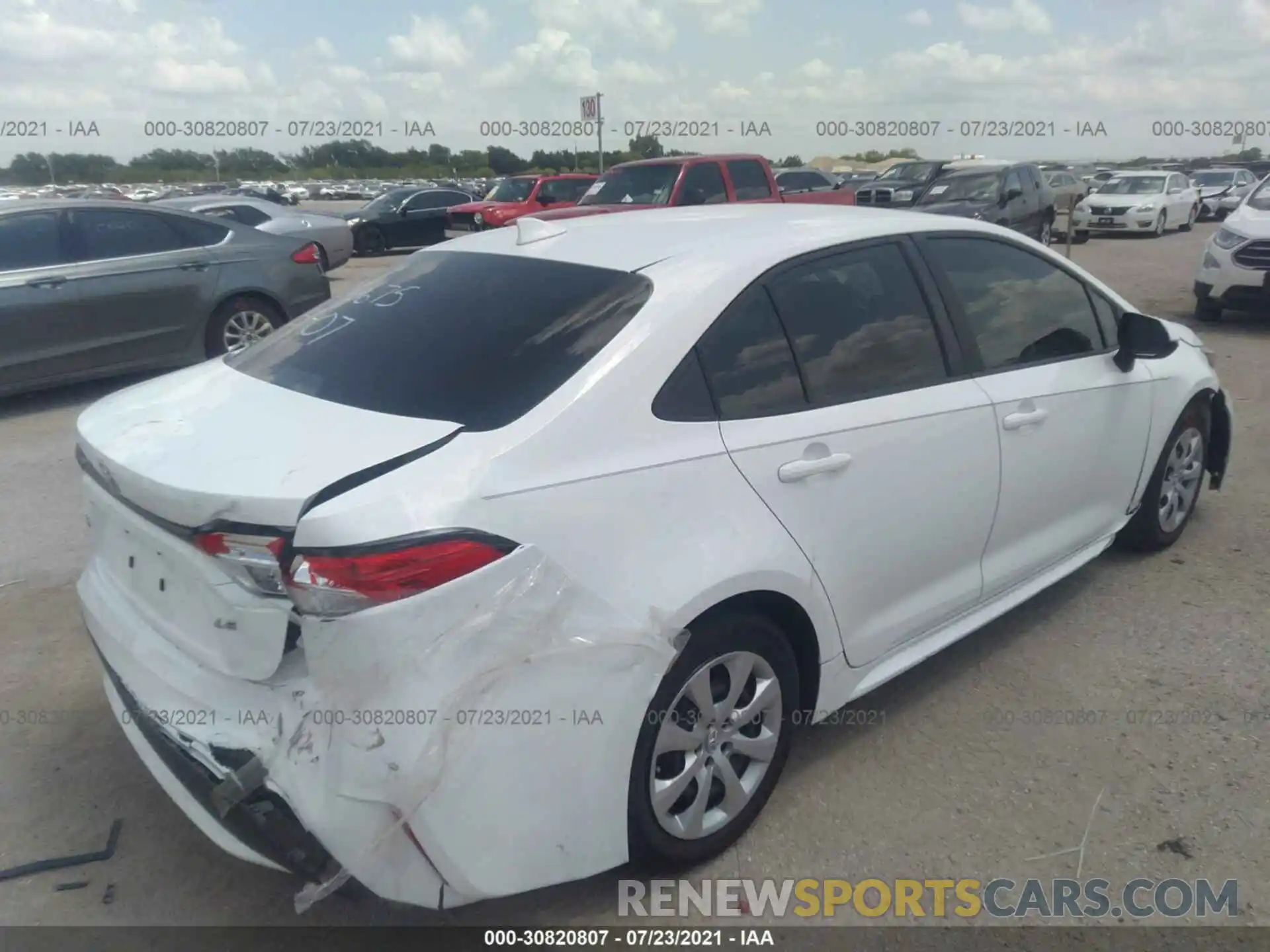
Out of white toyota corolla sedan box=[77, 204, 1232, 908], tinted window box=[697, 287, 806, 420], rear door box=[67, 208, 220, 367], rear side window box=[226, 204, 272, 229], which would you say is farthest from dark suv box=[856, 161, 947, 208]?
tinted window box=[697, 287, 806, 420]

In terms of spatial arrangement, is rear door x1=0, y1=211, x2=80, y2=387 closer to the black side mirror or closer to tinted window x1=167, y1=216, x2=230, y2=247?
tinted window x1=167, y1=216, x2=230, y2=247

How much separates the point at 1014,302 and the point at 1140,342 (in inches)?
25.2

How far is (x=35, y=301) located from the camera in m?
7.22

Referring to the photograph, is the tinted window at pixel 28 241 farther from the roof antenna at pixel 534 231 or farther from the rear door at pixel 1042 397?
the rear door at pixel 1042 397

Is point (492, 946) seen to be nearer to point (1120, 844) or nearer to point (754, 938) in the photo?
point (754, 938)

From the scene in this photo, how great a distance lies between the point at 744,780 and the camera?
282 centimetres

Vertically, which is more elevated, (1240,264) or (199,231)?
(199,231)

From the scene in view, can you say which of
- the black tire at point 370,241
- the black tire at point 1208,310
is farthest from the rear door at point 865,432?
the black tire at point 370,241

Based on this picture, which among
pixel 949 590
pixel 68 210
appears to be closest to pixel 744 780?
pixel 949 590

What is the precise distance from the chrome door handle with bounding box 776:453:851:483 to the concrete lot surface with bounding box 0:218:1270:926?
102cm

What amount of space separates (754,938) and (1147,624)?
238cm

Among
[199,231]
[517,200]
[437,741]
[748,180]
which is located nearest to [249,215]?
[199,231]

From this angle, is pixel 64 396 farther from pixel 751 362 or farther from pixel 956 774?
pixel 956 774

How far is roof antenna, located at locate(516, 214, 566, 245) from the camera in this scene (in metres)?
3.23
